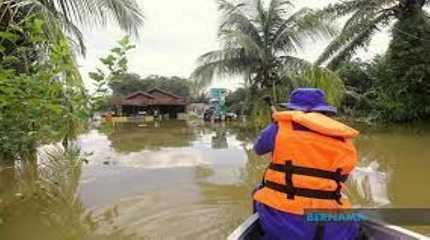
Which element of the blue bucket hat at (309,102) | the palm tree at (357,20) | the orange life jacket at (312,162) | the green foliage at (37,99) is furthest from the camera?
the palm tree at (357,20)

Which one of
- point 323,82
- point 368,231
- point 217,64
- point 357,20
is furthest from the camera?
point 357,20

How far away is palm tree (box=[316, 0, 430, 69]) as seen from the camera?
1662cm

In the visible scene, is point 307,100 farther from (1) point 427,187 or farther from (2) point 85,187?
(2) point 85,187

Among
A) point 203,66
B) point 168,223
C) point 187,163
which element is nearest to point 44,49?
point 168,223

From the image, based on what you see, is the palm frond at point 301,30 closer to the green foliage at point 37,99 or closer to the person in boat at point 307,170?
the green foliage at point 37,99

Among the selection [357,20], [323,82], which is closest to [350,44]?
[357,20]

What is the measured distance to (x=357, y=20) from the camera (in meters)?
16.6

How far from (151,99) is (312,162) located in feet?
125

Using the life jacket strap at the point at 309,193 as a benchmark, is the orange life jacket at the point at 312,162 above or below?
above

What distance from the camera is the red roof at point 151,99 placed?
40.3 metres

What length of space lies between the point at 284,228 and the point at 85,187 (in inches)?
240

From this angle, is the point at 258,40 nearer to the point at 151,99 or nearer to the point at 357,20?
the point at 357,20

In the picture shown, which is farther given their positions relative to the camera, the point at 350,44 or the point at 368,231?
the point at 350,44

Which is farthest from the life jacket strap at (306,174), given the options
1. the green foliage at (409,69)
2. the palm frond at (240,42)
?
the green foliage at (409,69)
